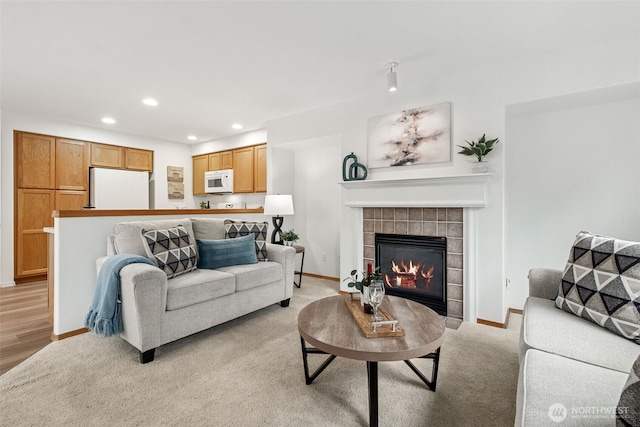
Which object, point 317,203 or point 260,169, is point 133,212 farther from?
point 317,203

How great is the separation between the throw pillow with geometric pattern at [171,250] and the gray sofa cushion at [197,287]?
0.26 feet

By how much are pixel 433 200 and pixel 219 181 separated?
388 cm

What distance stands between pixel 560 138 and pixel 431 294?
1909mm

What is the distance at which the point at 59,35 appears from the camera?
2.24 metres

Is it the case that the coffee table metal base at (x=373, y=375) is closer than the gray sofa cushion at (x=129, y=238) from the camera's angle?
Yes

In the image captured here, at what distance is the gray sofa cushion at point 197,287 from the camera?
226cm

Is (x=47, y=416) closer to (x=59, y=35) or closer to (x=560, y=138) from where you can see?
(x=59, y=35)

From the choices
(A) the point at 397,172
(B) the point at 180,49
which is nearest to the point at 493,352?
(A) the point at 397,172

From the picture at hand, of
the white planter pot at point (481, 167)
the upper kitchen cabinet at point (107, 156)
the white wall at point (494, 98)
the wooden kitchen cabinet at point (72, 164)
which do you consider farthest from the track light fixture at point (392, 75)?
the wooden kitchen cabinet at point (72, 164)

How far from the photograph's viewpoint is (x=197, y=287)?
2379 millimetres

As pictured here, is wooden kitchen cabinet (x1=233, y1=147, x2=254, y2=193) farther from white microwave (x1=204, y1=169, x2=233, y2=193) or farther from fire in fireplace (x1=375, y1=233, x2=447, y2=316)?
fire in fireplace (x1=375, y1=233, x2=447, y2=316)

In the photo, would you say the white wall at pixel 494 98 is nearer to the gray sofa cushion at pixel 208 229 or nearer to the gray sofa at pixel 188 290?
the gray sofa at pixel 188 290

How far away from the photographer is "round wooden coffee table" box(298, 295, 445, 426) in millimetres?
1408

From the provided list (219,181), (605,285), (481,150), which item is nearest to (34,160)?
(219,181)
